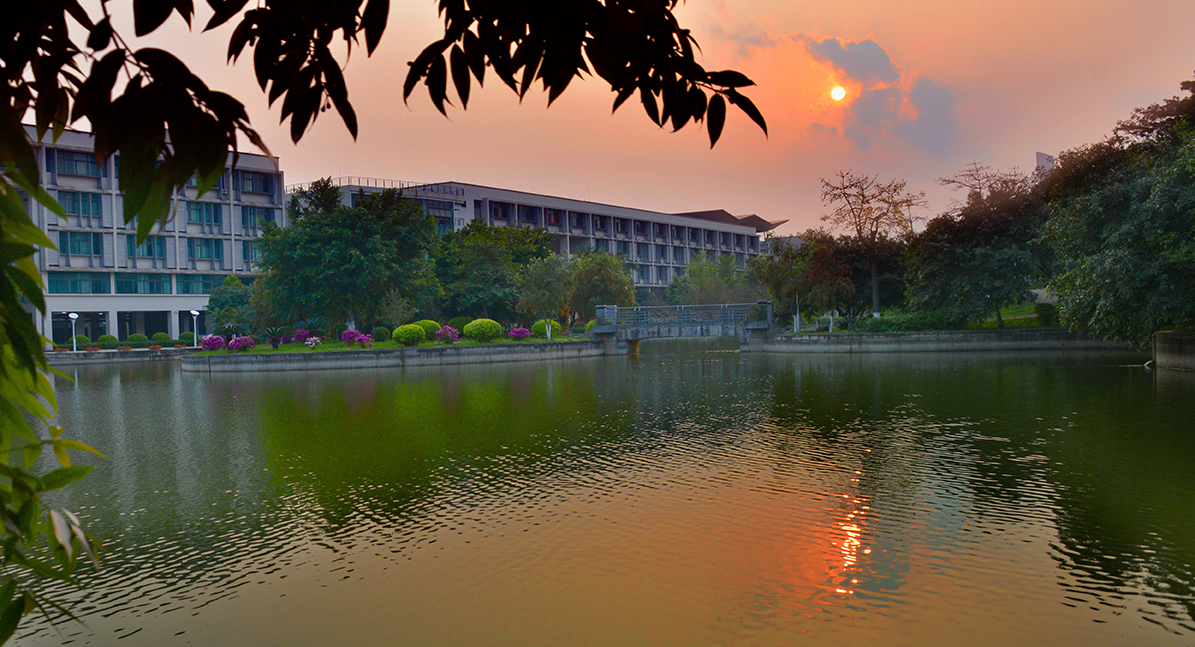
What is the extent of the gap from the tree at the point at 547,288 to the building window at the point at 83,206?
34.3 metres

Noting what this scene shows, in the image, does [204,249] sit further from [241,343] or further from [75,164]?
[241,343]

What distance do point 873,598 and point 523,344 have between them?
33567 millimetres

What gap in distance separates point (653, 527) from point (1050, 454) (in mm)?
6616

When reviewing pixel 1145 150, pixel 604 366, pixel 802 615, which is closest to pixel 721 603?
pixel 802 615

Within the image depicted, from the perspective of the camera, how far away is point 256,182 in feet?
228

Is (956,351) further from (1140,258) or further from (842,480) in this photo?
(842,480)

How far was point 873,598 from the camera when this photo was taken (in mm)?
6230

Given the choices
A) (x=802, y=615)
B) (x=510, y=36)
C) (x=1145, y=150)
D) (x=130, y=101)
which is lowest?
(x=802, y=615)

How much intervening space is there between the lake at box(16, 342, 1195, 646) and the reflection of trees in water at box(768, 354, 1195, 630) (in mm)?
54

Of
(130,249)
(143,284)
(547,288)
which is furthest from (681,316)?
(130,249)

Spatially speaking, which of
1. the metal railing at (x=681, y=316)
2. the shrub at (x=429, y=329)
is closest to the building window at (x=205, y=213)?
the shrub at (x=429, y=329)

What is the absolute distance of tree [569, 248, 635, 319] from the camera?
51594mm

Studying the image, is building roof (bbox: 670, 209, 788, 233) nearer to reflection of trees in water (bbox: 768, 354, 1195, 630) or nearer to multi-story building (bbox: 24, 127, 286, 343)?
multi-story building (bbox: 24, 127, 286, 343)

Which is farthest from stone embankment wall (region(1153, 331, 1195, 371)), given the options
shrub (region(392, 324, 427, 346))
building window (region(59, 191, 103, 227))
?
building window (region(59, 191, 103, 227))
